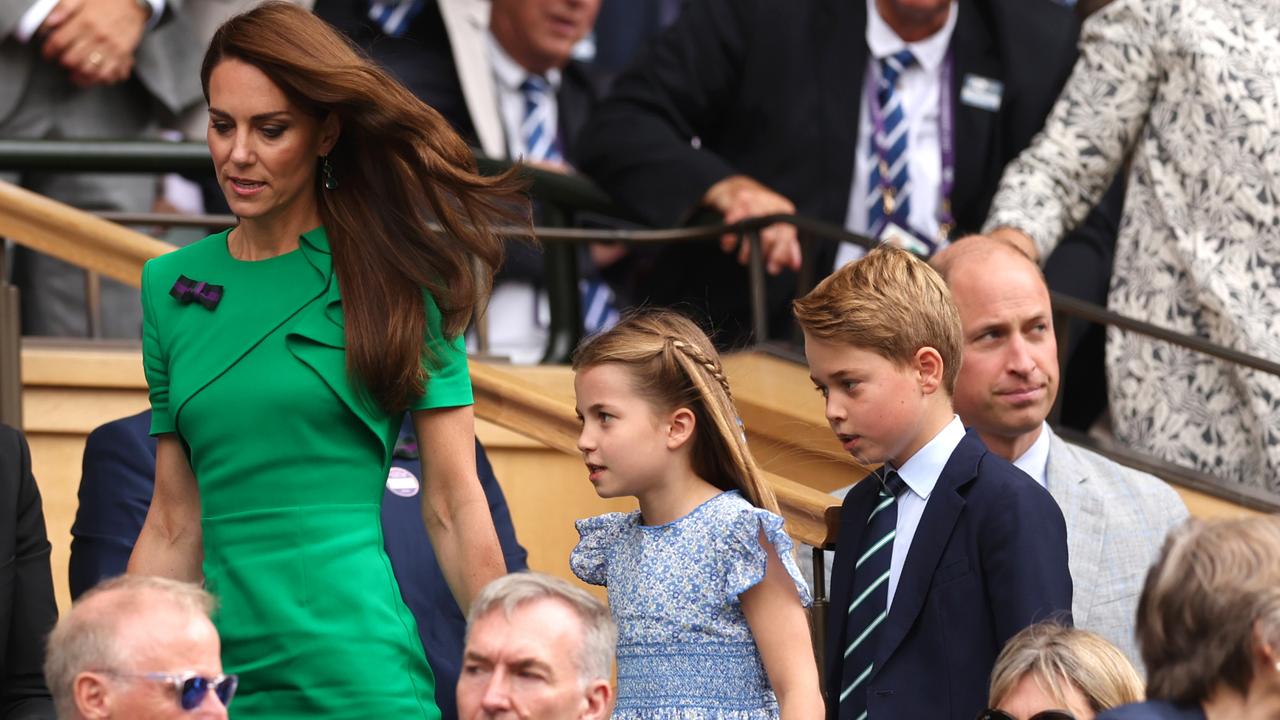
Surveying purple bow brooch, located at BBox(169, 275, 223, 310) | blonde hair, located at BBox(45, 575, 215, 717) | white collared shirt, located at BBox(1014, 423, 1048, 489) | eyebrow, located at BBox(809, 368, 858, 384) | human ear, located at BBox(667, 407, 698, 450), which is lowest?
white collared shirt, located at BBox(1014, 423, 1048, 489)

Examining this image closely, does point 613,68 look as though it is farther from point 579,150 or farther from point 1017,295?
point 1017,295

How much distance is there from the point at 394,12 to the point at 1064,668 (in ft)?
12.9

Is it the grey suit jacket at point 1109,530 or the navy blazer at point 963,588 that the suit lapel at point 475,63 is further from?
the navy blazer at point 963,588

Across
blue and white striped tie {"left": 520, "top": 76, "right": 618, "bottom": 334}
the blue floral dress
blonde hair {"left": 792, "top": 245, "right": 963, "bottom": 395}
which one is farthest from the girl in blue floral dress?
blue and white striped tie {"left": 520, "top": 76, "right": 618, "bottom": 334}

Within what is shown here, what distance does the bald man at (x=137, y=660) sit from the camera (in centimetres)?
259

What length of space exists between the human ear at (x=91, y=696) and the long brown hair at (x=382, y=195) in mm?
541

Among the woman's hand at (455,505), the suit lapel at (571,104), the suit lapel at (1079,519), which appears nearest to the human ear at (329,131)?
Result: the woman's hand at (455,505)

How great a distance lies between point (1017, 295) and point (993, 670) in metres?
0.94

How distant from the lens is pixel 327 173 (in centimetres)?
301

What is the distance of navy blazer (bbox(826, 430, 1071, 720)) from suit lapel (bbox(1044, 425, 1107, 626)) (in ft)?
1.67

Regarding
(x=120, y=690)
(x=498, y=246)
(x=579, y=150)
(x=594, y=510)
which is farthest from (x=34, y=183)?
(x=120, y=690)

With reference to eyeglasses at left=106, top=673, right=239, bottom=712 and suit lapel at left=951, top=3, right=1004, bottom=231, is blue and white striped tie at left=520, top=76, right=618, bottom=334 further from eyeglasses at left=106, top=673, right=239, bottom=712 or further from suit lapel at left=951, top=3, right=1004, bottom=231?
eyeglasses at left=106, top=673, right=239, bottom=712

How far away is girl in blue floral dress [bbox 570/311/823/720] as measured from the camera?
10.4ft

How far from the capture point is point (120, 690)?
2584mm
